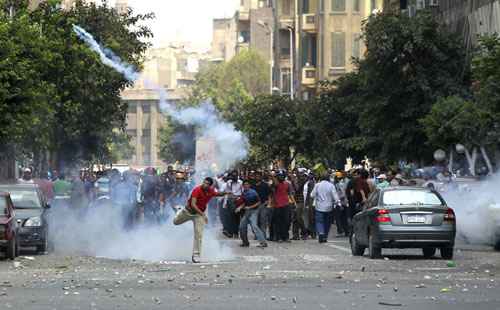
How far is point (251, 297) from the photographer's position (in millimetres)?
16859

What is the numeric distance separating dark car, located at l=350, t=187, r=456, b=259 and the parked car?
260 inches

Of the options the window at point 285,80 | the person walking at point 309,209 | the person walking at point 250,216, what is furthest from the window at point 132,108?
the person walking at point 250,216

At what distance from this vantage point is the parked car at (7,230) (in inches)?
1001

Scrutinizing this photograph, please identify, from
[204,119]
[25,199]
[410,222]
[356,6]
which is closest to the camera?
[410,222]

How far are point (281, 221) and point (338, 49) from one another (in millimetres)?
47901

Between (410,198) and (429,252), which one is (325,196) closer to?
(429,252)

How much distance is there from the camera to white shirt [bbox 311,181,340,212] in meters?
33.5

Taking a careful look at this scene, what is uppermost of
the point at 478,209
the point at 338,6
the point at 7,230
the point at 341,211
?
the point at 338,6

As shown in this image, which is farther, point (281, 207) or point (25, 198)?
point (281, 207)

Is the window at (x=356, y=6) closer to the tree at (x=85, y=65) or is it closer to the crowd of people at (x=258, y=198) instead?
the tree at (x=85, y=65)

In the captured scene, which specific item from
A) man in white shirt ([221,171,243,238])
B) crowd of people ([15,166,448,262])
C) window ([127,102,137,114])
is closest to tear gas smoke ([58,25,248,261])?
crowd of people ([15,166,448,262])

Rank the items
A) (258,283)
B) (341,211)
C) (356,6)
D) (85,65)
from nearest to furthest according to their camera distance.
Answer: (258,283)
(341,211)
(85,65)
(356,6)

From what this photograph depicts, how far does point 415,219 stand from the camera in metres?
25.2

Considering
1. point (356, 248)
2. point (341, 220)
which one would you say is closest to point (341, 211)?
point (341, 220)
